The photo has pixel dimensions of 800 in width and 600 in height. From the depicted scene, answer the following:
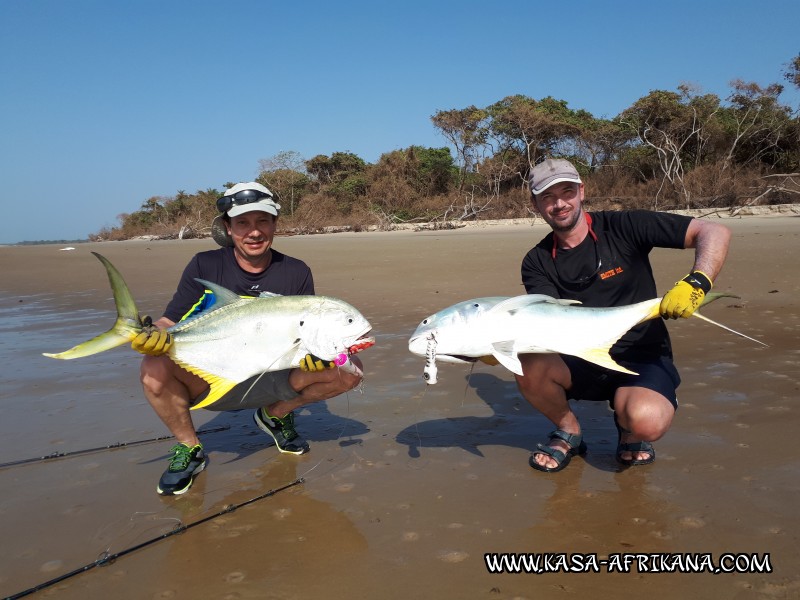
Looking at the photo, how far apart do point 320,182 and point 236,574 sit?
3529 centimetres

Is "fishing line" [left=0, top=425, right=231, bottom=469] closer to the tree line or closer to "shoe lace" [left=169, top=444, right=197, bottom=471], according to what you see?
"shoe lace" [left=169, top=444, right=197, bottom=471]

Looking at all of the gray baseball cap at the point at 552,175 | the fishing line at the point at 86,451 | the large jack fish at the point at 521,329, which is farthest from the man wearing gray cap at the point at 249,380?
the gray baseball cap at the point at 552,175

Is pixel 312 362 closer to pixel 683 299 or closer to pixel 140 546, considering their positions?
pixel 140 546

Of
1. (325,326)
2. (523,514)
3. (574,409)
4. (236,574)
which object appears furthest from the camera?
(574,409)

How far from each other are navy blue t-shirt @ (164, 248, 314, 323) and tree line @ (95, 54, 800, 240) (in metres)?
17.9

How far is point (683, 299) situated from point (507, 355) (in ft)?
2.80

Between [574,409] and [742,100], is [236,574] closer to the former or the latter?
[574,409]

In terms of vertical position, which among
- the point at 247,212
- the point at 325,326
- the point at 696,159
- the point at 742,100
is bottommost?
the point at 325,326

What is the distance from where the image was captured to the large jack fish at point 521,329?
2826 mm

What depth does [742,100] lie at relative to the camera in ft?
75.0

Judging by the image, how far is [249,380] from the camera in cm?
352

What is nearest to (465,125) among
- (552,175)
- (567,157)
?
(567,157)

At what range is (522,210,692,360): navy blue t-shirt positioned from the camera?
332 cm

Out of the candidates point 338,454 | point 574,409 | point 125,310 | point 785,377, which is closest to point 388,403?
point 338,454
